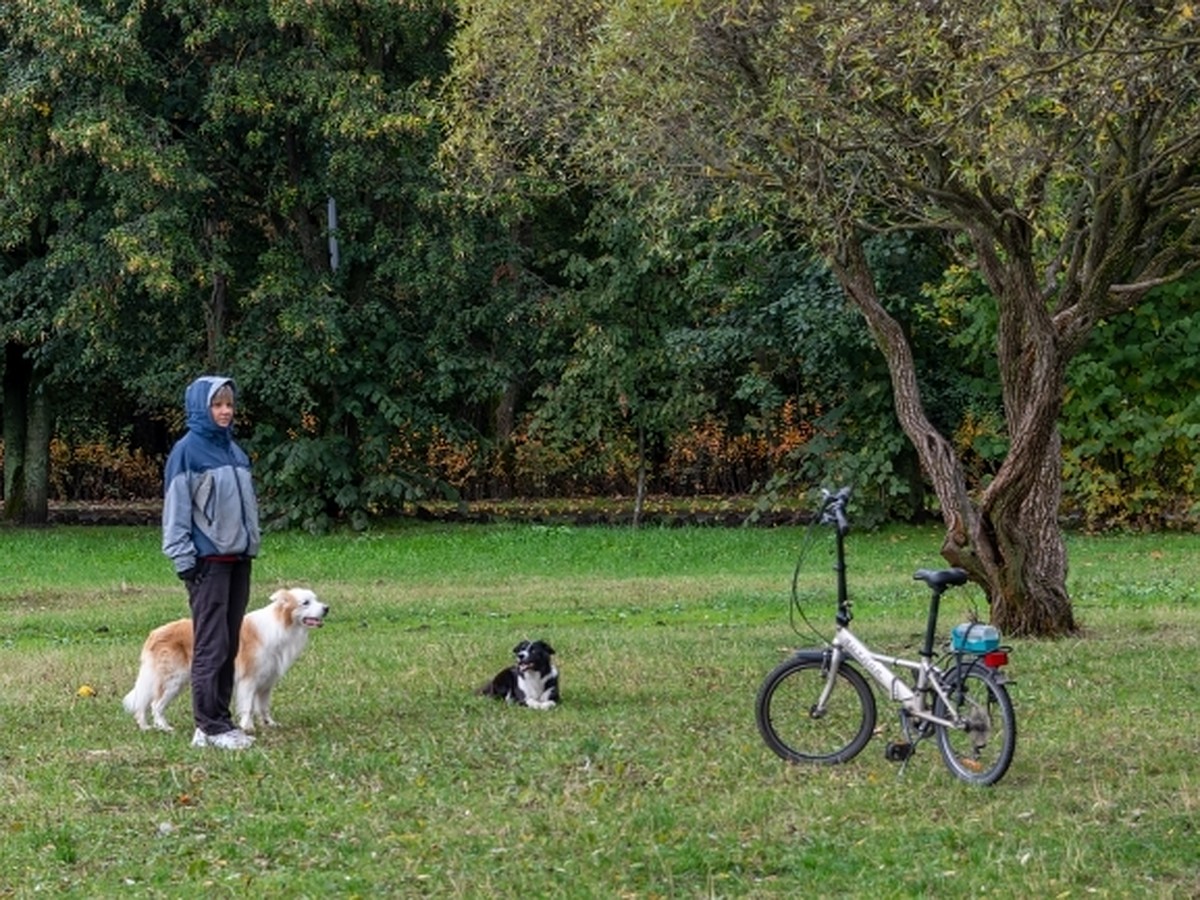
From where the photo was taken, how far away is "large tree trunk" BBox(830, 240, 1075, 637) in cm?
1557

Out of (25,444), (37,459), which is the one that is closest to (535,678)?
(37,459)

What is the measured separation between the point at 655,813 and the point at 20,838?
2922 mm

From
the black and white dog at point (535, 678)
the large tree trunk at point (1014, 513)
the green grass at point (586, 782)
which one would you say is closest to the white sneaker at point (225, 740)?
the green grass at point (586, 782)

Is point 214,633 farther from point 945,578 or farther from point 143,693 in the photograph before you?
point 945,578

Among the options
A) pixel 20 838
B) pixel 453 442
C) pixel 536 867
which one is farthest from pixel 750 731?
pixel 453 442

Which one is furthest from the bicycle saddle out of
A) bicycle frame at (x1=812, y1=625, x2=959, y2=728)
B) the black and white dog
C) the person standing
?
the person standing

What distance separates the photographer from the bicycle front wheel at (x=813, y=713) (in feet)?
34.4

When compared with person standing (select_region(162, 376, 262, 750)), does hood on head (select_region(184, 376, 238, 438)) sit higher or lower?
higher

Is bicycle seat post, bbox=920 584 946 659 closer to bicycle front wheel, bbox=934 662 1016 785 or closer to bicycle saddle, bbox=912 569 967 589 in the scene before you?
bicycle saddle, bbox=912 569 967 589

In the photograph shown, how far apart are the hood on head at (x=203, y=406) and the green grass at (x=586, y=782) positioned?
1.86 m

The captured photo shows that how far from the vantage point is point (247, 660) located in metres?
12.0

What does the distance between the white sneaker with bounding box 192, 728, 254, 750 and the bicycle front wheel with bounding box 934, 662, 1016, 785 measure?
408 centimetres

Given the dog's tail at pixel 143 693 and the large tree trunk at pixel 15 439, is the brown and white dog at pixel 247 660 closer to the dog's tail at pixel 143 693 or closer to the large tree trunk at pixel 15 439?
the dog's tail at pixel 143 693

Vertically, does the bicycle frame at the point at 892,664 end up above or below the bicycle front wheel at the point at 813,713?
above
